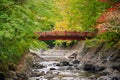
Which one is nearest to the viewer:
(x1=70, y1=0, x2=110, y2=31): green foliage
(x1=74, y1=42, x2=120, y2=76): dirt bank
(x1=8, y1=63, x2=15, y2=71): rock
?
(x1=8, y1=63, x2=15, y2=71): rock

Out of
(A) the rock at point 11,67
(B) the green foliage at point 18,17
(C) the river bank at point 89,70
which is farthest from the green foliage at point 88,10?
(B) the green foliage at point 18,17

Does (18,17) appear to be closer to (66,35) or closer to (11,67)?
(11,67)

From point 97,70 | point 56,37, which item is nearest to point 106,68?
point 97,70

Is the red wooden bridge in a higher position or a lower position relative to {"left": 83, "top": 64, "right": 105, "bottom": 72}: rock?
higher

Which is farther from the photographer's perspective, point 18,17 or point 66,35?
point 66,35

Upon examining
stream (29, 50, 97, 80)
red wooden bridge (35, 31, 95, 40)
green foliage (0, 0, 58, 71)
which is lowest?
stream (29, 50, 97, 80)

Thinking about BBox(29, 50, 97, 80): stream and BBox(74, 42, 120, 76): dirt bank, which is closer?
BBox(74, 42, 120, 76): dirt bank

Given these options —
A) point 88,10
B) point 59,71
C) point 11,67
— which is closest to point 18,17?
point 11,67

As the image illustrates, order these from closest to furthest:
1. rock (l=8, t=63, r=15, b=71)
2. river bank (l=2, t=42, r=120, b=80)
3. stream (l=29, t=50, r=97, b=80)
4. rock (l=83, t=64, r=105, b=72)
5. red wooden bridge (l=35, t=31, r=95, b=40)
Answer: rock (l=8, t=63, r=15, b=71), river bank (l=2, t=42, r=120, b=80), stream (l=29, t=50, r=97, b=80), rock (l=83, t=64, r=105, b=72), red wooden bridge (l=35, t=31, r=95, b=40)

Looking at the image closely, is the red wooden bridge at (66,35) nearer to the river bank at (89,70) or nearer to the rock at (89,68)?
the river bank at (89,70)

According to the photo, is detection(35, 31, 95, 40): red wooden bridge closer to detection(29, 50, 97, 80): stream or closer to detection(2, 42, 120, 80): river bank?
detection(2, 42, 120, 80): river bank

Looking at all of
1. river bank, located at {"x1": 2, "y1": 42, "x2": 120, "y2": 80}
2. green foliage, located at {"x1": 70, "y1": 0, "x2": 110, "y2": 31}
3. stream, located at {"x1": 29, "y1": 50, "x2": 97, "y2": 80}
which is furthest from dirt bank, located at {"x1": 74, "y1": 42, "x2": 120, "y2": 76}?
green foliage, located at {"x1": 70, "y1": 0, "x2": 110, "y2": 31}

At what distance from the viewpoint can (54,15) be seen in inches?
666

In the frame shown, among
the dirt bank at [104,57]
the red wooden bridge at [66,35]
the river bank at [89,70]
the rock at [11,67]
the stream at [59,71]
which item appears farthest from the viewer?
the red wooden bridge at [66,35]
